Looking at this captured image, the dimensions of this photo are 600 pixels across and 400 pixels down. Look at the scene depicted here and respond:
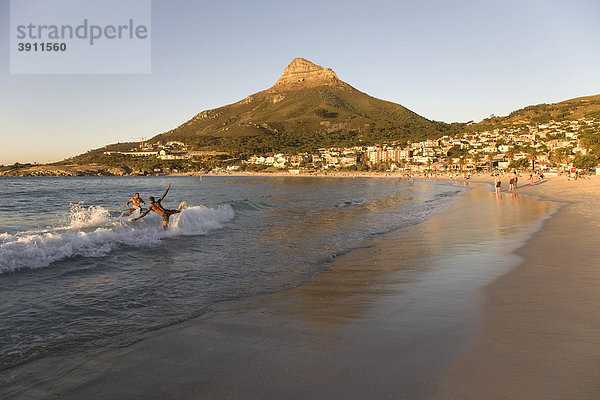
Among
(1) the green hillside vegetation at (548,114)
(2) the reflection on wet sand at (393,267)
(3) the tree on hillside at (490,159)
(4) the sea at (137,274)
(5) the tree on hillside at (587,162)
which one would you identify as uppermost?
(1) the green hillside vegetation at (548,114)

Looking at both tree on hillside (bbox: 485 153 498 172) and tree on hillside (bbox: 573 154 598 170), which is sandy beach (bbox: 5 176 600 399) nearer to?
tree on hillside (bbox: 573 154 598 170)

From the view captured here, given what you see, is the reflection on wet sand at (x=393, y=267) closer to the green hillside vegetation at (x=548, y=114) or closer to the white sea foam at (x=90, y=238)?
the white sea foam at (x=90, y=238)

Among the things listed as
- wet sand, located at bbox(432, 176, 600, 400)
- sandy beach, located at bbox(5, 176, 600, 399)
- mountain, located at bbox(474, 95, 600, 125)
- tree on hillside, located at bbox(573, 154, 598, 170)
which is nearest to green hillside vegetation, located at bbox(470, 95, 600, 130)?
mountain, located at bbox(474, 95, 600, 125)

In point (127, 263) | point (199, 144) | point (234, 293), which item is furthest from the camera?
point (199, 144)

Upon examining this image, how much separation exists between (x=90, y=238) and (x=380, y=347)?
11113 millimetres

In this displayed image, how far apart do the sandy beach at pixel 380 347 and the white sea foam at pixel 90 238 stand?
22.3 feet

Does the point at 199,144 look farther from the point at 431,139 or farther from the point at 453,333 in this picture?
the point at 453,333

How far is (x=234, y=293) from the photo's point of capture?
6938 mm

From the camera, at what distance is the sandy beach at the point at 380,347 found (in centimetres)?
334

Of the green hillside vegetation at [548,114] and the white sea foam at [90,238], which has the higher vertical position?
the green hillside vegetation at [548,114]

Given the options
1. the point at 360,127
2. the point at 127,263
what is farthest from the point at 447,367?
the point at 360,127

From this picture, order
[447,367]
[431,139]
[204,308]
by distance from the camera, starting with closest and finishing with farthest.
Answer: [447,367] < [204,308] < [431,139]

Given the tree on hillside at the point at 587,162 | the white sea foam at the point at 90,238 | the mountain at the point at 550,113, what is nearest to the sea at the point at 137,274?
the white sea foam at the point at 90,238

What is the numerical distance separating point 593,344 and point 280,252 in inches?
317
